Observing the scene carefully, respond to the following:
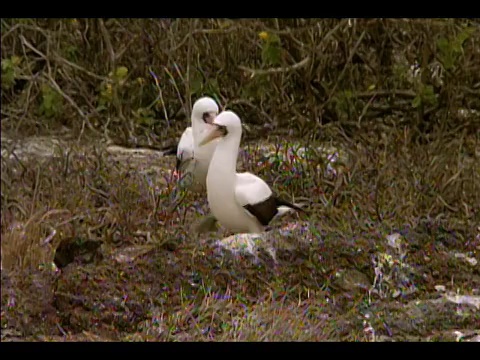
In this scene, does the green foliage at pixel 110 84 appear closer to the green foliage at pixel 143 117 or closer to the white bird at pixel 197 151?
the green foliage at pixel 143 117

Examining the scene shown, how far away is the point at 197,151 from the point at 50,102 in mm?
2230

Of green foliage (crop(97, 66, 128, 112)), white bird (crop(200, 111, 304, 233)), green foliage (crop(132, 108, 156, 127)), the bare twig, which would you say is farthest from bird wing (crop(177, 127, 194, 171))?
green foliage (crop(97, 66, 128, 112))

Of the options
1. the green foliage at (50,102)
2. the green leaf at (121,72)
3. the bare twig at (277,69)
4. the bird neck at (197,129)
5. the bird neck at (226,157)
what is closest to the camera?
the bird neck at (226,157)

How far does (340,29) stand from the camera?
818cm

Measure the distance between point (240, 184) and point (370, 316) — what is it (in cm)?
98

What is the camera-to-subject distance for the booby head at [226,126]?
18.4ft

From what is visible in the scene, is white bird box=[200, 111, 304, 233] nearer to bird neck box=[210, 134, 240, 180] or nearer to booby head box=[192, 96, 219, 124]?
bird neck box=[210, 134, 240, 180]

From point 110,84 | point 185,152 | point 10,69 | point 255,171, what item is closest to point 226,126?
point 185,152

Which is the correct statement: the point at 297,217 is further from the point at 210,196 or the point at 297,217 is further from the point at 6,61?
the point at 6,61

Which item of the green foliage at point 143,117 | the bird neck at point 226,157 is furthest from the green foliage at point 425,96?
the bird neck at point 226,157

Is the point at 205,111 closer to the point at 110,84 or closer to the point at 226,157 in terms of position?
the point at 226,157

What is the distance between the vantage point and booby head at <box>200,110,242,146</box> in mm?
5609

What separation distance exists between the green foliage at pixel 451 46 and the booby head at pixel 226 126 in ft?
8.42

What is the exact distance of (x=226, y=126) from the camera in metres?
5.61
